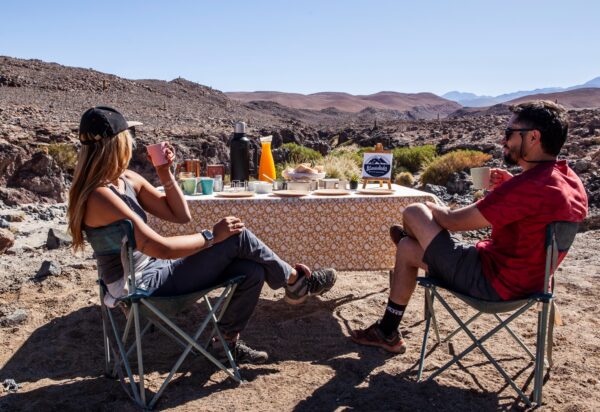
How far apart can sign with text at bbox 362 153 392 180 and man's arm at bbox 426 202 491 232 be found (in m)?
1.15

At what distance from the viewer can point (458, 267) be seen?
9.23 ft

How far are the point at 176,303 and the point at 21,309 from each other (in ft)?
6.06

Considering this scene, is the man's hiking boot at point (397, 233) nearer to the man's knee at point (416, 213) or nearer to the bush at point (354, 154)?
the man's knee at point (416, 213)

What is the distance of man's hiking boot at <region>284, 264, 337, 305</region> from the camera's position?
3234 millimetres

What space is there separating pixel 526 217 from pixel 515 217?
6cm

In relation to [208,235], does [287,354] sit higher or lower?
lower

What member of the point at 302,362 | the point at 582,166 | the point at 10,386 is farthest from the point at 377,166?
the point at 582,166

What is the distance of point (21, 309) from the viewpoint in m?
4.01

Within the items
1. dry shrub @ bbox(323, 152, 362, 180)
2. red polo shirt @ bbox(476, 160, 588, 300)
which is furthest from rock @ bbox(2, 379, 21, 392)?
dry shrub @ bbox(323, 152, 362, 180)

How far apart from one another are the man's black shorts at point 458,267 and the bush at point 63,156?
957 cm

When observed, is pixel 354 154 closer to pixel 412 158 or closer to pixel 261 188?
pixel 412 158

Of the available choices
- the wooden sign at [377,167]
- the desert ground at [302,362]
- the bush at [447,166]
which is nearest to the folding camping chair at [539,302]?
the desert ground at [302,362]

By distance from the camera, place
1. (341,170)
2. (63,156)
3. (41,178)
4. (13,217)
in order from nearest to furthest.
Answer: (341,170) → (13,217) → (41,178) → (63,156)

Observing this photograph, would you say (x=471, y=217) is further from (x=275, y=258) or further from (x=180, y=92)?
(x=180, y=92)
